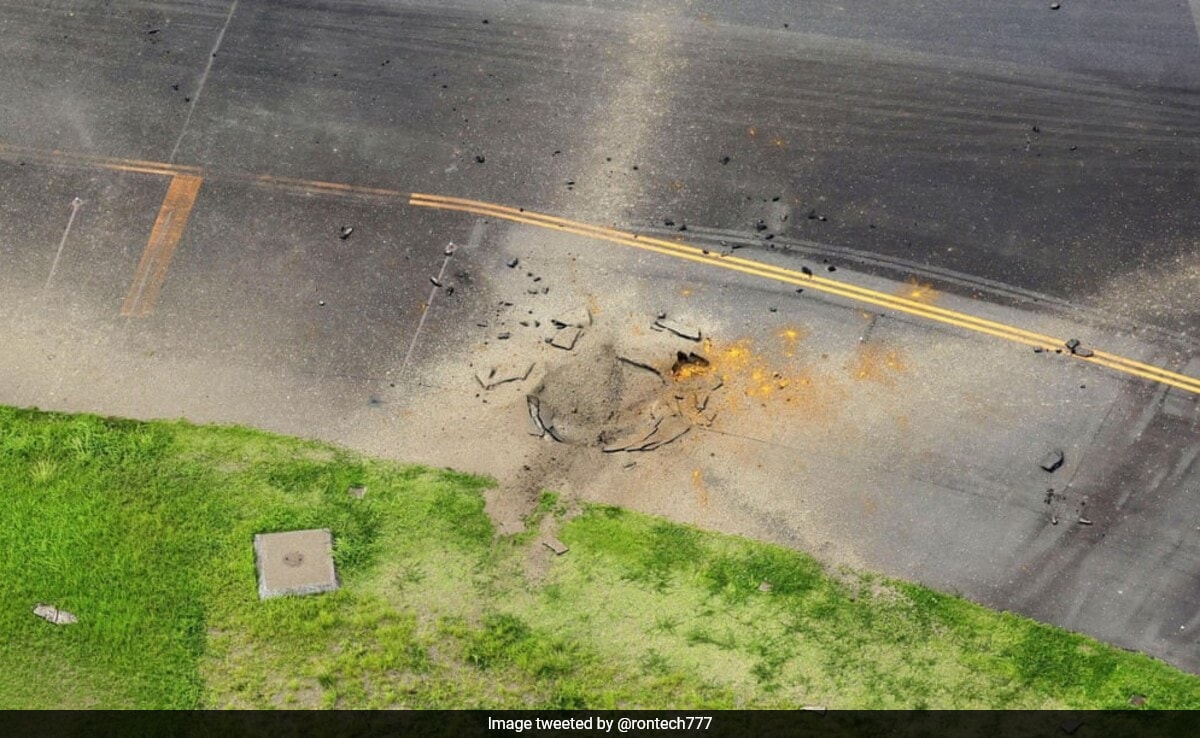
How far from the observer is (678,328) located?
12258mm

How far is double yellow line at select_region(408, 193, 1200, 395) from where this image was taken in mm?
12172

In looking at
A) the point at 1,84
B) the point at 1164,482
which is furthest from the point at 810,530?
the point at 1,84

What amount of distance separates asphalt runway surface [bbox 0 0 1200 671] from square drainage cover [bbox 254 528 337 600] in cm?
114

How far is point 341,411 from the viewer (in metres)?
11.8

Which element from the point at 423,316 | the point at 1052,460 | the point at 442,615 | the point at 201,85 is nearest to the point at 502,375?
the point at 423,316

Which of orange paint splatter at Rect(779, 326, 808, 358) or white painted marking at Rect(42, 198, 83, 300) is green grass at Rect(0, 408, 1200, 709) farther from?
orange paint splatter at Rect(779, 326, 808, 358)

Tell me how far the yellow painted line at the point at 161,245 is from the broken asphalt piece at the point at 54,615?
324cm

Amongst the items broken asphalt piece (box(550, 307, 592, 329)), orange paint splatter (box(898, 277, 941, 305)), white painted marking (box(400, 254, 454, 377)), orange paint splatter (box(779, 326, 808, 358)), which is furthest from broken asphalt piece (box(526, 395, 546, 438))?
orange paint splatter (box(898, 277, 941, 305))

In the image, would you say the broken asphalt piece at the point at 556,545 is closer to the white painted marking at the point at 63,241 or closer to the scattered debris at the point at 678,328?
the scattered debris at the point at 678,328

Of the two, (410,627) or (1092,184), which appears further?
(1092,184)

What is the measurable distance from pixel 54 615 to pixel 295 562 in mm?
2264
